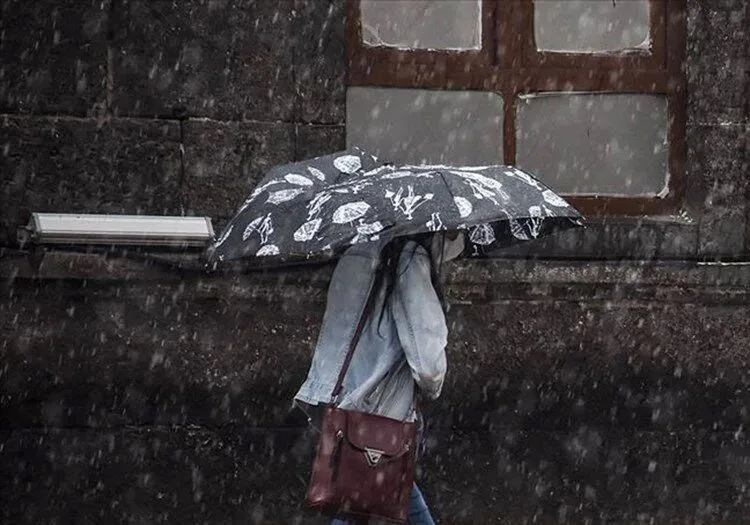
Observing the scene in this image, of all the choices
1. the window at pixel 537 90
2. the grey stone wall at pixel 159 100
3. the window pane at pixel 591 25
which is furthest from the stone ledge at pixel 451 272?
the window pane at pixel 591 25

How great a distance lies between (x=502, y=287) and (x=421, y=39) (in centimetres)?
127

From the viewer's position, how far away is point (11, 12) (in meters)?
6.79

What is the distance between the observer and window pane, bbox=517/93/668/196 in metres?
7.48

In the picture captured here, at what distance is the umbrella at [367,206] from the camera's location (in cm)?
469

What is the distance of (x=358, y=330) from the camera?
16.5ft

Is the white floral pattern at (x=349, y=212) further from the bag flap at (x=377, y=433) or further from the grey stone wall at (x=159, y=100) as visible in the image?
the grey stone wall at (x=159, y=100)

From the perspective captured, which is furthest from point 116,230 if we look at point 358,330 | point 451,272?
point 358,330

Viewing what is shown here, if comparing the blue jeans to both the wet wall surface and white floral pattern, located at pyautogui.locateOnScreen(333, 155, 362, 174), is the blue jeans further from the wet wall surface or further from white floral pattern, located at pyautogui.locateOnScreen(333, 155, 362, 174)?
the wet wall surface

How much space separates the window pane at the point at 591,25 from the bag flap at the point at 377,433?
10.2 feet

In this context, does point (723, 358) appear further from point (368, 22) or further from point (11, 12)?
point (11, 12)

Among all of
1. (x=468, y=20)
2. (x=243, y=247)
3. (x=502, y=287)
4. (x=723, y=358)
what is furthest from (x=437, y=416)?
(x=243, y=247)

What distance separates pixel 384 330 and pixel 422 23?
272 centimetres

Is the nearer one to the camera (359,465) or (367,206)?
(367,206)

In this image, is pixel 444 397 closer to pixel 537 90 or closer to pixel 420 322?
pixel 537 90
